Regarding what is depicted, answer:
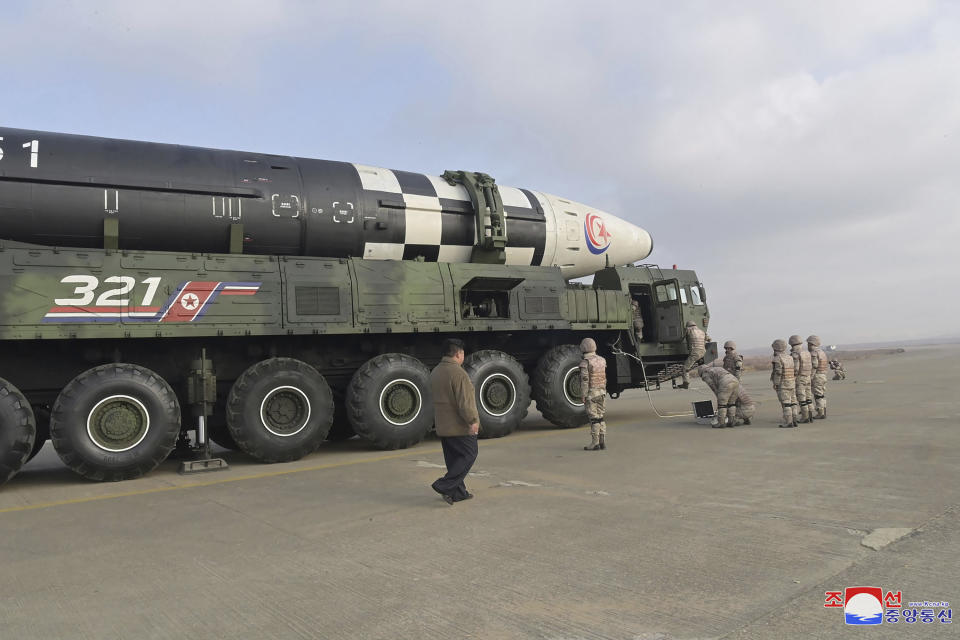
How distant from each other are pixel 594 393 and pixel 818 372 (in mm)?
4784

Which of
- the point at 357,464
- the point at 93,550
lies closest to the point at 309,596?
the point at 93,550

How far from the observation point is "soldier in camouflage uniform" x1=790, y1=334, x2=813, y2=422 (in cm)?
1053

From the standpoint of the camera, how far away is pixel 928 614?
2.99 meters

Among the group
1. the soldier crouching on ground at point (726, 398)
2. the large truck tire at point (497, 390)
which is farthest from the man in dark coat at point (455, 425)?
the soldier crouching on ground at point (726, 398)

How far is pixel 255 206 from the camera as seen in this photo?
29.6 feet

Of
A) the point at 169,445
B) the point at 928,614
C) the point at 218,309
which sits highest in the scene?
the point at 218,309

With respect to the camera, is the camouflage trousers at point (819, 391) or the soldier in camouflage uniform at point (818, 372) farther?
the camouflage trousers at point (819, 391)

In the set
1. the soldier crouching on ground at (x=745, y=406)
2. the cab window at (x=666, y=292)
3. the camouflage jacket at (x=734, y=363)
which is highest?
the cab window at (x=666, y=292)

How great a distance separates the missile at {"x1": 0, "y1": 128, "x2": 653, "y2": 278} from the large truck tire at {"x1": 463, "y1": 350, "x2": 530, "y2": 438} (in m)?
1.84

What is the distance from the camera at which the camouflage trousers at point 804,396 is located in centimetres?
1061

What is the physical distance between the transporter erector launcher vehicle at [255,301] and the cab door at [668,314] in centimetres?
119

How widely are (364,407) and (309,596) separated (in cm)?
551

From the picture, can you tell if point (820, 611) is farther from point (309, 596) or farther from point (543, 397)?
point (543, 397)

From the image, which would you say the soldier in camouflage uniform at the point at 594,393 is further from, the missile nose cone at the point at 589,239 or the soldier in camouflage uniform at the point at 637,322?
the soldier in camouflage uniform at the point at 637,322
